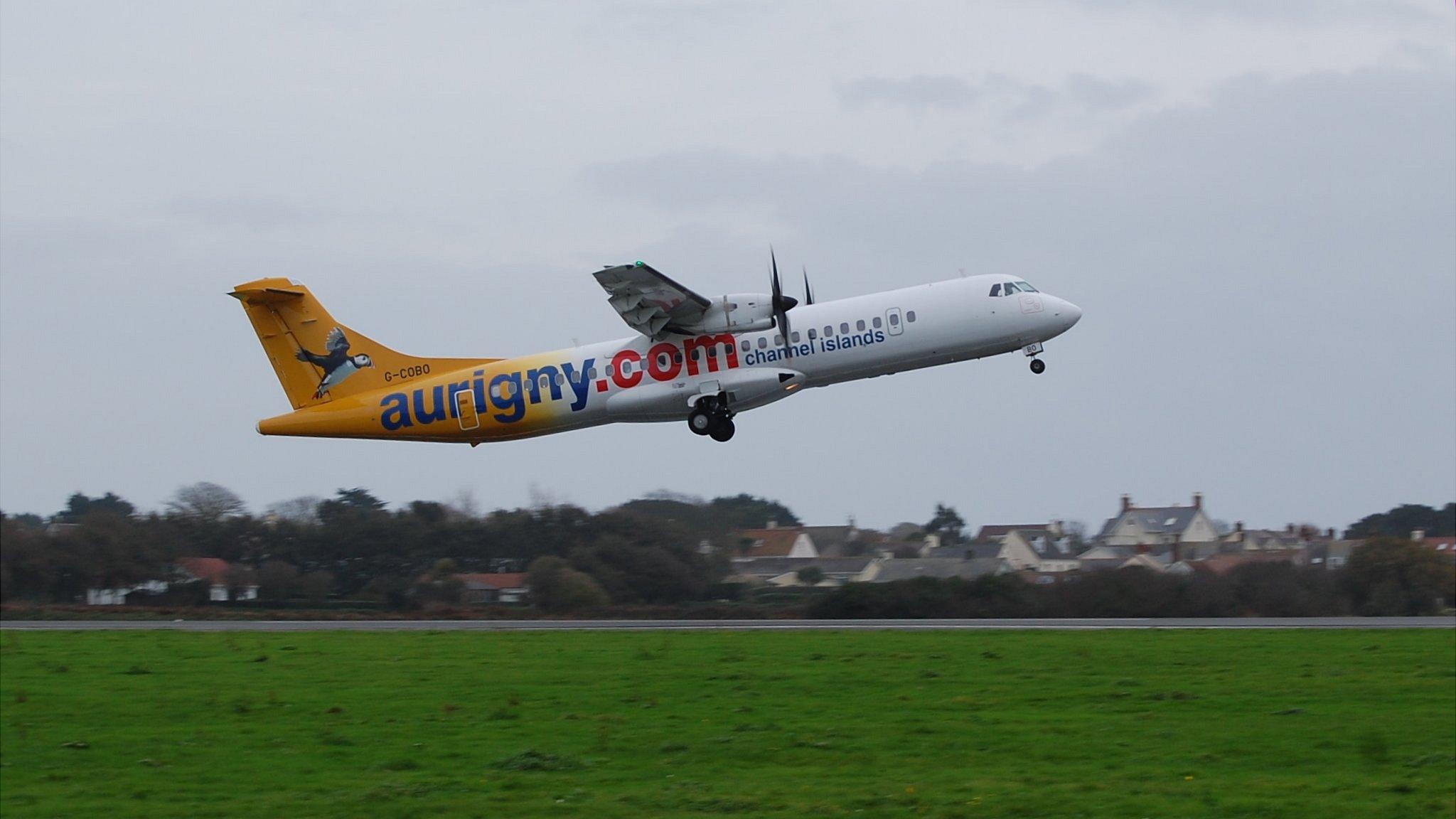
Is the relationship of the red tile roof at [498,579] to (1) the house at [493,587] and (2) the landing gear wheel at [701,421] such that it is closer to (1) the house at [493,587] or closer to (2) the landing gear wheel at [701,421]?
(1) the house at [493,587]

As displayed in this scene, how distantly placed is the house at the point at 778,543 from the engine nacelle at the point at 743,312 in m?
11.2

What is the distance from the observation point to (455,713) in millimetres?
20031

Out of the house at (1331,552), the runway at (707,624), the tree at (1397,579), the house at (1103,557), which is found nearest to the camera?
the runway at (707,624)

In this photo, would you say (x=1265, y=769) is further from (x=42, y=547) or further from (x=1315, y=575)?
(x=42, y=547)

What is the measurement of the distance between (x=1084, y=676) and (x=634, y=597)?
56.8 ft

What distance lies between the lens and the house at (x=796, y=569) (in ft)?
129

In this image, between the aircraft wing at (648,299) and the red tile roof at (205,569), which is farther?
the red tile roof at (205,569)

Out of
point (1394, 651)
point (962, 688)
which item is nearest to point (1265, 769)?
point (962, 688)

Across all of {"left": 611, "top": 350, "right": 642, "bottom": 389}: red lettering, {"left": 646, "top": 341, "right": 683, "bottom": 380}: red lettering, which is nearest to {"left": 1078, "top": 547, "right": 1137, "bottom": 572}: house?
{"left": 646, "top": 341, "right": 683, "bottom": 380}: red lettering

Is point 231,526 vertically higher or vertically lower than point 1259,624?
higher

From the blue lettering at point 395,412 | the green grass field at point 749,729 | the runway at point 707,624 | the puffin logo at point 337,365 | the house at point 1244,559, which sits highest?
the puffin logo at point 337,365

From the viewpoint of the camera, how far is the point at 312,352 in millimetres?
33406

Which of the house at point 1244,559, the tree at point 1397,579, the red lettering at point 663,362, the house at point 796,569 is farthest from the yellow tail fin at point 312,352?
the tree at point 1397,579

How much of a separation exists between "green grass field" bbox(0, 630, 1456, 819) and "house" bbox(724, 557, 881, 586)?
11270 mm
